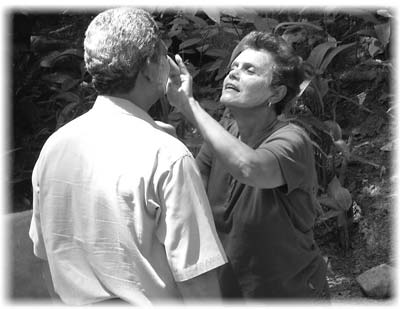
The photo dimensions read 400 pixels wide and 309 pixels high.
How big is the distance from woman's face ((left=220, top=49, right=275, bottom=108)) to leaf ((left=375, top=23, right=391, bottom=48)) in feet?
6.11

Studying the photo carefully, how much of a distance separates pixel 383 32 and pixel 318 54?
38cm

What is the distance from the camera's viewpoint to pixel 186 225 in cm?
187

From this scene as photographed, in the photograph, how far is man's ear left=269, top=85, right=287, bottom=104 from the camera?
97.8 inches

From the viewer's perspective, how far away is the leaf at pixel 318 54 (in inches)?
164

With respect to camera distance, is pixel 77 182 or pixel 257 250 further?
pixel 257 250

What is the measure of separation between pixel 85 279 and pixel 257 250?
2.01ft

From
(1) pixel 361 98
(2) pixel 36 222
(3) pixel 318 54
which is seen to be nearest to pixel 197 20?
(3) pixel 318 54

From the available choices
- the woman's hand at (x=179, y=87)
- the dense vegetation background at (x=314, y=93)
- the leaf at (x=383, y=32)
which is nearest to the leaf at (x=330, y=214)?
the dense vegetation background at (x=314, y=93)

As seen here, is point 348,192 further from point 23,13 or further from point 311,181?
point 23,13

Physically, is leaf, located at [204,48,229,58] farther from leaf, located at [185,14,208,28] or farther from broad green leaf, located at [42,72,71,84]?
broad green leaf, located at [42,72,71,84]

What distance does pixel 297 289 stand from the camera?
2.36 meters

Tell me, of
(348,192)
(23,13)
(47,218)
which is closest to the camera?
(47,218)

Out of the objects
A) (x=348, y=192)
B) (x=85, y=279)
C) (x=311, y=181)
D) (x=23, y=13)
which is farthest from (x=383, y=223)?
(x=85, y=279)

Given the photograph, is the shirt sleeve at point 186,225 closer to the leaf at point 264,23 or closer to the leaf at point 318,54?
the leaf at point 264,23
